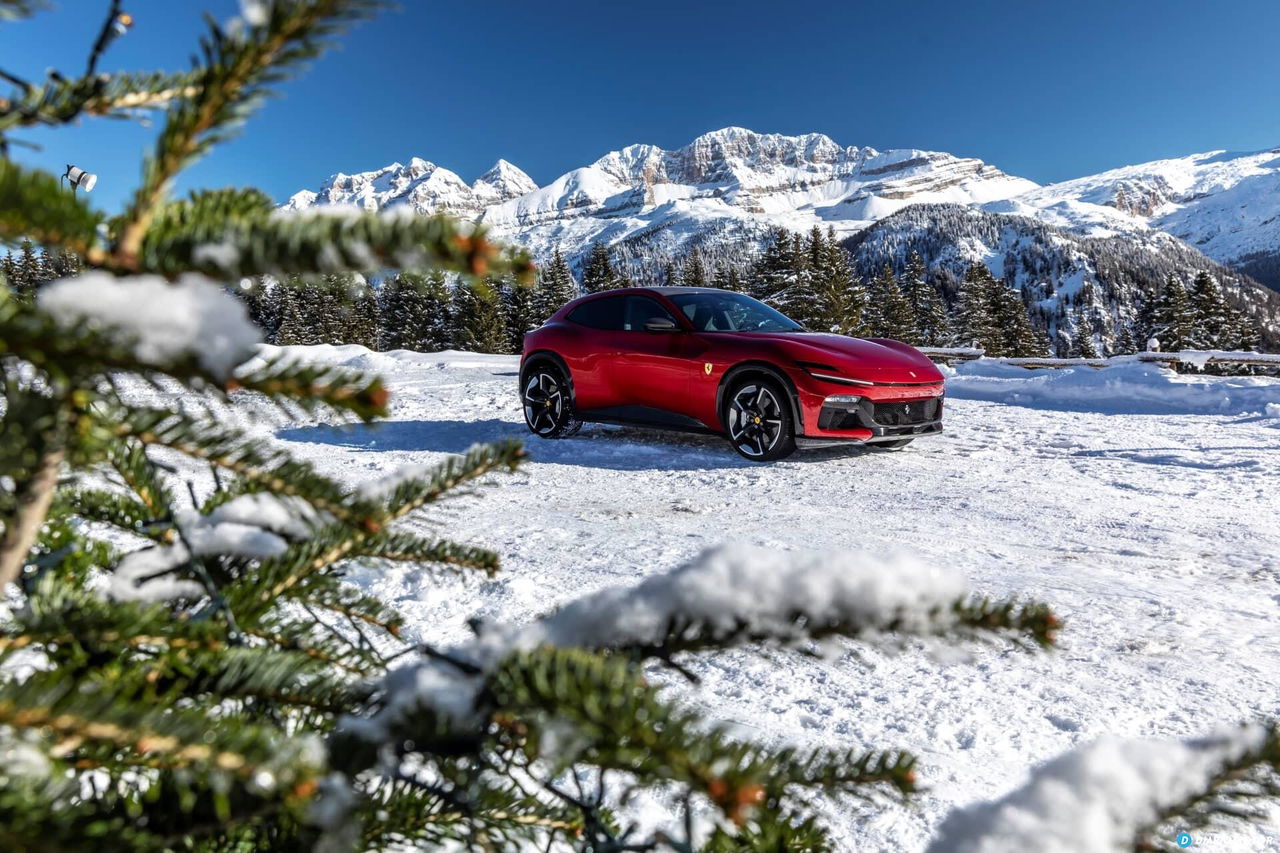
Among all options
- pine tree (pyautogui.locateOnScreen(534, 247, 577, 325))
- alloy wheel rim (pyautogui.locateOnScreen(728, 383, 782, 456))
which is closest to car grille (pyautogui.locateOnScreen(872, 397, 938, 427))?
alloy wheel rim (pyautogui.locateOnScreen(728, 383, 782, 456))

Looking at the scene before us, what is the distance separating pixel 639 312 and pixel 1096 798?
24.9 ft

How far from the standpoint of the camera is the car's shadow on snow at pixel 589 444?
7.06 meters

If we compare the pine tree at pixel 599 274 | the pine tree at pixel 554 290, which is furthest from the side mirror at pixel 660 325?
the pine tree at pixel 599 274

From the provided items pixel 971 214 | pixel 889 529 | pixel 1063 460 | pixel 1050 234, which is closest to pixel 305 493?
pixel 889 529

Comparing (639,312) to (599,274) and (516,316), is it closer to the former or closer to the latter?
(599,274)

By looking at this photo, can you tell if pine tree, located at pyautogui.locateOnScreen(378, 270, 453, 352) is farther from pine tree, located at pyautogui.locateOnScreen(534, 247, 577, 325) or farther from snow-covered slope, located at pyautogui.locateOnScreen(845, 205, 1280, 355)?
snow-covered slope, located at pyautogui.locateOnScreen(845, 205, 1280, 355)

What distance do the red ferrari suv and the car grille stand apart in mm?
12

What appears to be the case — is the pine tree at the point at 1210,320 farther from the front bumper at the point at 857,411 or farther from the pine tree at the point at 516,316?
the front bumper at the point at 857,411

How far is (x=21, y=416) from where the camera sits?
58 cm

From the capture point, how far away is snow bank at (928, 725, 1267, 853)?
25.1 inches

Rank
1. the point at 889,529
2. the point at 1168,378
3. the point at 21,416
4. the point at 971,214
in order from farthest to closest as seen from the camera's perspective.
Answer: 1. the point at 971,214
2. the point at 1168,378
3. the point at 889,529
4. the point at 21,416

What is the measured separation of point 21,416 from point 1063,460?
774 centimetres

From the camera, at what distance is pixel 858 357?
6.77 metres

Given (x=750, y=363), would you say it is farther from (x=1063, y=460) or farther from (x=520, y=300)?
(x=520, y=300)
